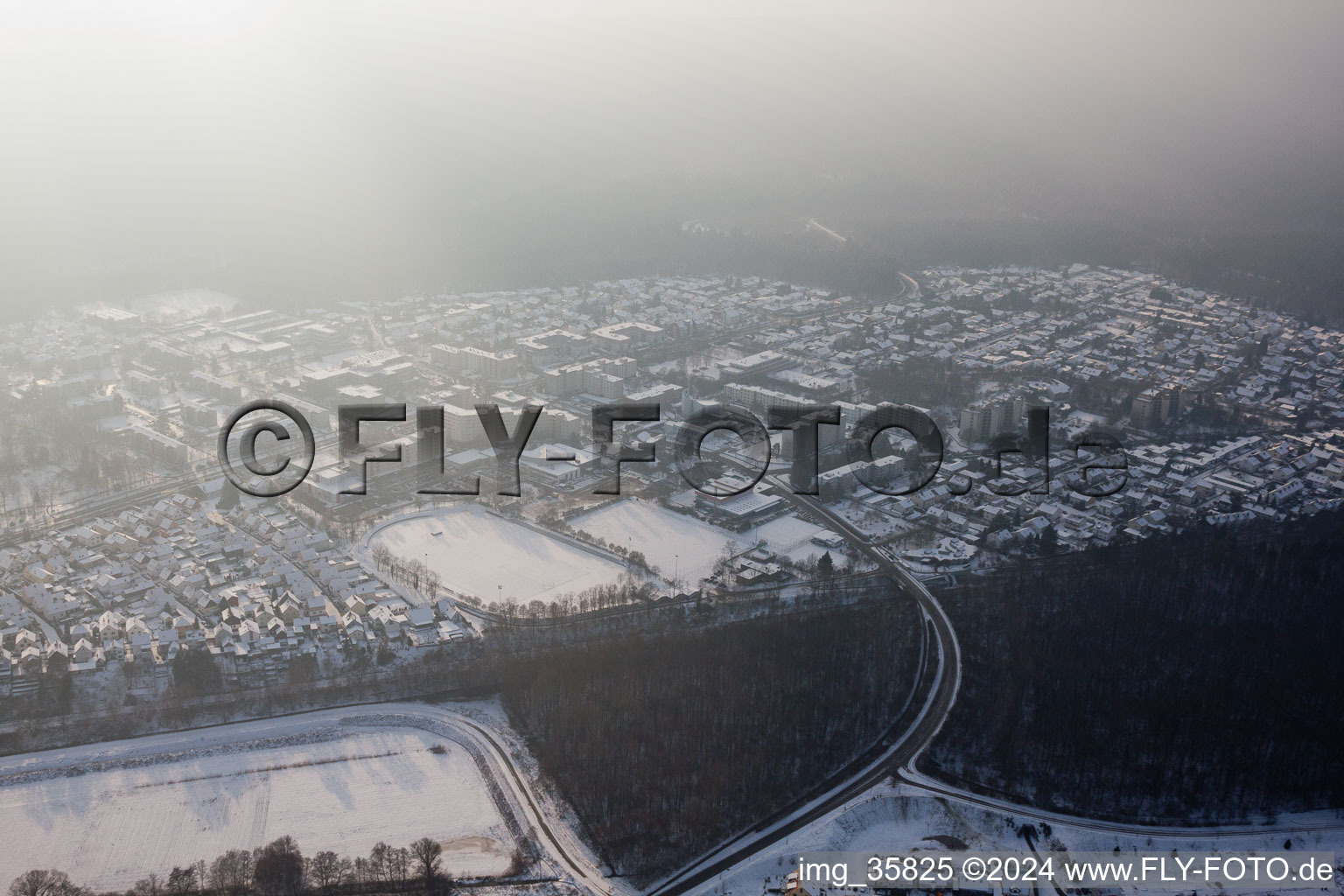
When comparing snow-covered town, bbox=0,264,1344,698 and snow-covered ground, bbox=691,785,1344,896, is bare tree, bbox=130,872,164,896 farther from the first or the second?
snow-covered ground, bbox=691,785,1344,896

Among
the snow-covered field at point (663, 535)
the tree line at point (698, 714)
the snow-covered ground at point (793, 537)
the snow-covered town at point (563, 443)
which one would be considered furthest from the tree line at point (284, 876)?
the snow-covered ground at point (793, 537)

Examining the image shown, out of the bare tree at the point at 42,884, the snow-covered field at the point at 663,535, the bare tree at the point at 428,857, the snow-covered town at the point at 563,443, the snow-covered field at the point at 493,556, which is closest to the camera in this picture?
the bare tree at the point at 42,884

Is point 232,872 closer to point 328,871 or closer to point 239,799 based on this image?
point 328,871

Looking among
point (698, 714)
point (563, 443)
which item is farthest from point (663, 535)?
point (698, 714)

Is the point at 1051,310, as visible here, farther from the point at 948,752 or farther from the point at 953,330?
the point at 948,752

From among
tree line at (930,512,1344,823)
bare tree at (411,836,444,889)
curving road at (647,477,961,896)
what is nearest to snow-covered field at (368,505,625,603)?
curving road at (647,477,961,896)

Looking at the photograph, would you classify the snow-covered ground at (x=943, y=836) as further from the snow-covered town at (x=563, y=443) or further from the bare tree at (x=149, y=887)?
the bare tree at (x=149, y=887)

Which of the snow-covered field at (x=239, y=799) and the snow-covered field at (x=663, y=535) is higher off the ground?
the snow-covered field at (x=663, y=535)
